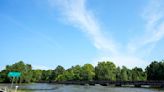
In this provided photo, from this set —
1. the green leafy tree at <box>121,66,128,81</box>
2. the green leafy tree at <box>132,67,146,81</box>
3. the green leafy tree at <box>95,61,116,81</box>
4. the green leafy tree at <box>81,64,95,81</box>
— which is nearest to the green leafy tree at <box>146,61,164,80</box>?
the green leafy tree at <box>95,61,116,81</box>

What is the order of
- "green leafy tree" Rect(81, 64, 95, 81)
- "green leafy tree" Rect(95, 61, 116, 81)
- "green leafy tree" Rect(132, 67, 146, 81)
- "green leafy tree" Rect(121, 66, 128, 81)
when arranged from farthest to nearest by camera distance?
"green leafy tree" Rect(132, 67, 146, 81) < "green leafy tree" Rect(121, 66, 128, 81) < "green leafy tree" Rect(81, 64, 95, 81) < "green leafy tree" Rect(95, 61, 116, 81)

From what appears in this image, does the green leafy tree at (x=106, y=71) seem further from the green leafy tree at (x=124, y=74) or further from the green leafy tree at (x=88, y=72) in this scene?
the green leafy tree at (x=124, y=74)

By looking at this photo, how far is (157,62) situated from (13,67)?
3010 inches

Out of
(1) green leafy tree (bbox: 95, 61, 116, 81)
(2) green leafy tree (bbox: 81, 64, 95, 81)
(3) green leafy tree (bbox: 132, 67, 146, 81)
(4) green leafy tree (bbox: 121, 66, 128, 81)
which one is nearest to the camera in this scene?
(1) green leafy tree (bbox: 95, 61, 116, 81)

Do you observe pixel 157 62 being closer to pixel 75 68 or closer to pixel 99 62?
pixel 99 62

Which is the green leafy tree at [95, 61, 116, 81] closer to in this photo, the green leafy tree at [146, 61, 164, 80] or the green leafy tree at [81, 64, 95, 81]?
the green leafy tree at [81, 64, 95, 81]

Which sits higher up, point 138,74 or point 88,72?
point 138,74

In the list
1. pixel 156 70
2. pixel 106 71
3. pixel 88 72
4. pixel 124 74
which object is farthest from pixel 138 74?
pixel 156 70

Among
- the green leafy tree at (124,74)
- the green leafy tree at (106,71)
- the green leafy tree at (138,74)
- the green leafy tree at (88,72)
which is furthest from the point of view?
the green leafy tree at (138,74)

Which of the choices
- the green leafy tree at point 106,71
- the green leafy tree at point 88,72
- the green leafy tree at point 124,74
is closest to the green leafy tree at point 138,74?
→ the green leafy tree at point 124,74

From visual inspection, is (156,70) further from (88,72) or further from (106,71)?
(88,72)

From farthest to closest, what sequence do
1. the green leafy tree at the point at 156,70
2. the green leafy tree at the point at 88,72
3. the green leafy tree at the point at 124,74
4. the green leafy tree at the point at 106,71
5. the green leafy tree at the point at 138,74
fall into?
the green leafy tree at the point at 138,74 < the green leafy tree at the point at 124,74 < the green leafy tree at the point at 88,72 < the green leafy tree at the point at 106,71 < the green leafy tree at the point at 156,70

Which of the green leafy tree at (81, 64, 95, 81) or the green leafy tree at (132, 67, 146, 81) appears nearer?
the green leafy tree at (81, 64, 95, 81)

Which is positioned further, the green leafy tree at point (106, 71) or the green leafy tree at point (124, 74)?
the green leafy tree at point (124, 74)
